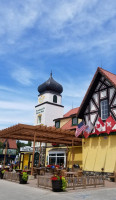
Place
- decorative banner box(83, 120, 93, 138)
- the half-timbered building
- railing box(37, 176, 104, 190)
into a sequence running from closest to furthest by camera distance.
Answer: railing box(37, 176, 104, 190), the half-timbered building, decorative banner box(83, 120, 93, 138)

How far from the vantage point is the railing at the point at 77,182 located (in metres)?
10.9

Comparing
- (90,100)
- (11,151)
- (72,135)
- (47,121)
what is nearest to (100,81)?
(90,100)

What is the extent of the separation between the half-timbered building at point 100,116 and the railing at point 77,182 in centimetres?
507

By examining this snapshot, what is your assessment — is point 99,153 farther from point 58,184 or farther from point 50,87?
point 50,87

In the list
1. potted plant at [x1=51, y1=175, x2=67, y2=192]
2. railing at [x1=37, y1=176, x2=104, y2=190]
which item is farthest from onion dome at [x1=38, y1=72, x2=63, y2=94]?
potted plant at [x1=51, y1=175, x2=67, y2=192]

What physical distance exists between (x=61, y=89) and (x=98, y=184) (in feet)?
94.9

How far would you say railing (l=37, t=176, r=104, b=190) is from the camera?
1089 cm

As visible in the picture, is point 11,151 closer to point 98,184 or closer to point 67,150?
point 67,150

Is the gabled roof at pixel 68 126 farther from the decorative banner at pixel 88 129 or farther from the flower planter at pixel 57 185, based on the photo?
the flower planter at pixel 57 185

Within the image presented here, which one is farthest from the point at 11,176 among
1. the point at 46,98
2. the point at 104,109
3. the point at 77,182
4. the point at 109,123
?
the point at 46,98

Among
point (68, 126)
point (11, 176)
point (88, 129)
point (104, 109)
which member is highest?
point (104, 109)

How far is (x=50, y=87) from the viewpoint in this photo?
125 ft

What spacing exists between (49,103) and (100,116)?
19049mm

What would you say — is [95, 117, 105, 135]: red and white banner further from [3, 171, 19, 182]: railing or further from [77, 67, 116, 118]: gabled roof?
[3, 171, 19, 182]: railing
